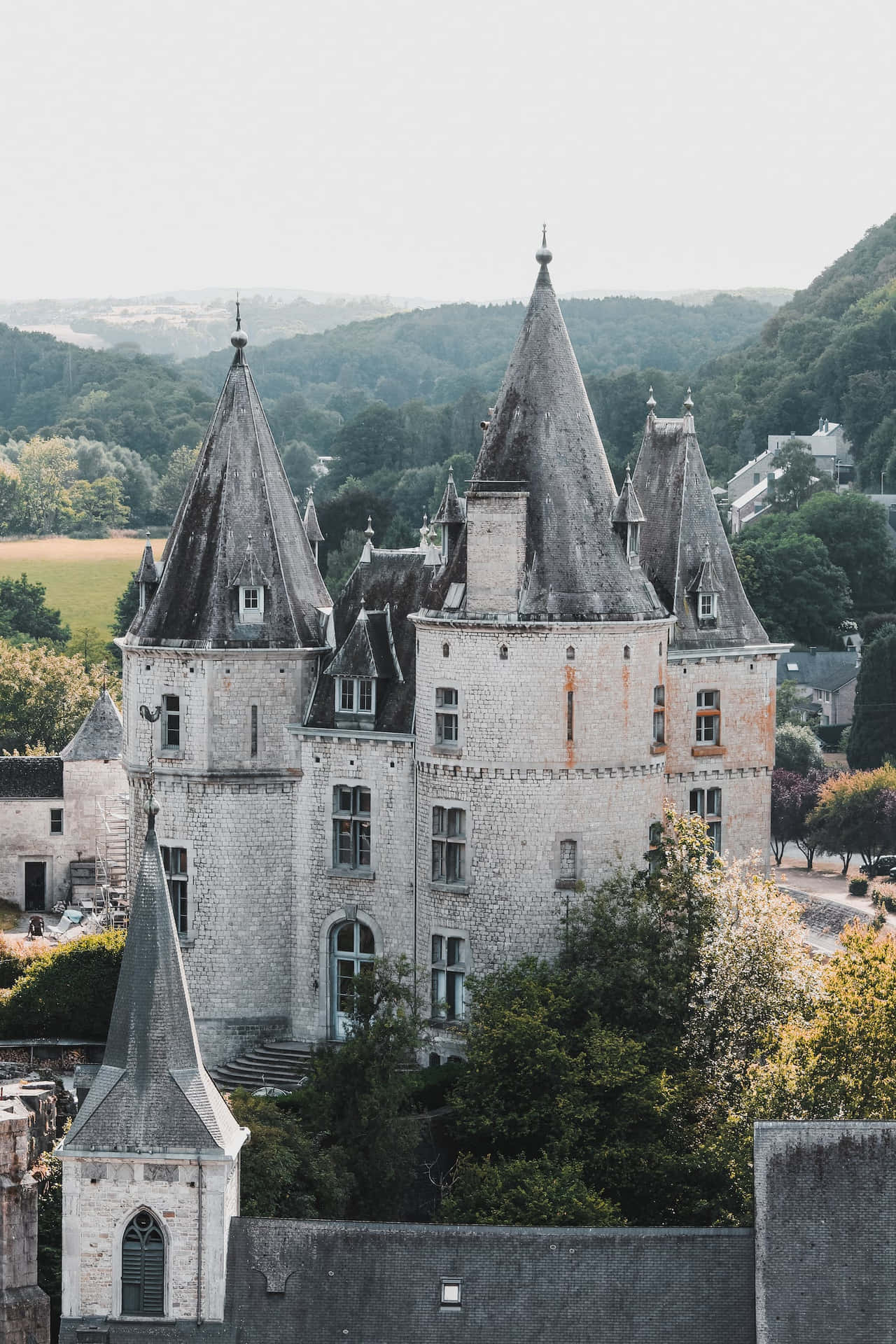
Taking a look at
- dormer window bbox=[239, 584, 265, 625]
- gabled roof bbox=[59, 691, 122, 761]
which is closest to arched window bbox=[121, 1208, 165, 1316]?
dormer window bbox=[239, 584, 265, 625]

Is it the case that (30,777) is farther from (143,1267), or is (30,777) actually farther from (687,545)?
(143,1267)

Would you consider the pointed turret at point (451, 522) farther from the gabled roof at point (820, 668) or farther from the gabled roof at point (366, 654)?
the gabled roof at point (820, 668)

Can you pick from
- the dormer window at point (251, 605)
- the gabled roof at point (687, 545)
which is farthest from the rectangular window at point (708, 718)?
the dormer window at point (251, 605)

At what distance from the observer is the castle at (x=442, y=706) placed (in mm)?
68562

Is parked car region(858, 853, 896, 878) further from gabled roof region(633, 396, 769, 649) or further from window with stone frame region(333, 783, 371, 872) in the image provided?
window with stone frame region(333, 783, 371, 872)

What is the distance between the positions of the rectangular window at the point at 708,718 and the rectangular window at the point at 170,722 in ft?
49.9

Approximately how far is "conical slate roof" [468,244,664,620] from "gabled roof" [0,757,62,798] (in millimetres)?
38068

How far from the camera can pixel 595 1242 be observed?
5397 centimetres

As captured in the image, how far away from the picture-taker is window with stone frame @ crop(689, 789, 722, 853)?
74875 mm

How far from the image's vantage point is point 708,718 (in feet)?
245

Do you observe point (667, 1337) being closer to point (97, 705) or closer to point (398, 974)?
point (398, 974)

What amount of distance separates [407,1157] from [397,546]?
110346 mm

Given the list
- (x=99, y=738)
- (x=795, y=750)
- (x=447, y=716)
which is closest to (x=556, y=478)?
(x=447, y=716)

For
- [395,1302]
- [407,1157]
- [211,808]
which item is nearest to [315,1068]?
[407,1157]
